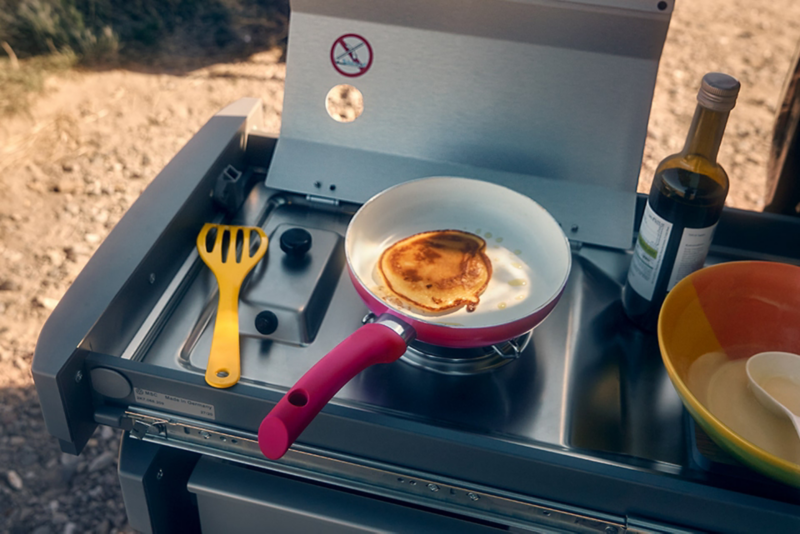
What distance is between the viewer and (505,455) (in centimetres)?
67

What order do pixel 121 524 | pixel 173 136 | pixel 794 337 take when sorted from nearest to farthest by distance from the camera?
pixel 794 337, pixel 121 524, pixel 173 136

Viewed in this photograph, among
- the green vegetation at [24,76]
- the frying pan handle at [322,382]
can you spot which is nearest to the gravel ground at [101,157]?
the green vegetation at [24,76]

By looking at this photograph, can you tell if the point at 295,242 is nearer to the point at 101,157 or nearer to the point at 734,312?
the point at 734,312

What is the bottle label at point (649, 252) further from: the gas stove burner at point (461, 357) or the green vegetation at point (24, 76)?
the green vegetation at point (24, 76)

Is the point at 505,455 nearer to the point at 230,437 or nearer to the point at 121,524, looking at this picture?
the point at 230,437

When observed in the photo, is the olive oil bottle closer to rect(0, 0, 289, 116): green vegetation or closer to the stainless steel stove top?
the stainless steel stove top

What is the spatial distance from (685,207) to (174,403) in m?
0.63

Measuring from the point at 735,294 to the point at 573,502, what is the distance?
324 millimetres

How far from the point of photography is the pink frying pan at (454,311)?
0.63 metres

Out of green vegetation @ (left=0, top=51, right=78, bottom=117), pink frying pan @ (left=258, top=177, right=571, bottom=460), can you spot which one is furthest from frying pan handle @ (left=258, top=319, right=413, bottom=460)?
green vegetation @ (left=0, top=51, right=78, bottom=117)

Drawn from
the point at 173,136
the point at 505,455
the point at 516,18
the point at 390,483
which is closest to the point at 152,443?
the point at 390,483

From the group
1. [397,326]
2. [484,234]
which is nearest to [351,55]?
[484,234]

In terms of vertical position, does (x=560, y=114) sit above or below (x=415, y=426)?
above

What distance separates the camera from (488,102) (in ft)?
3.09
